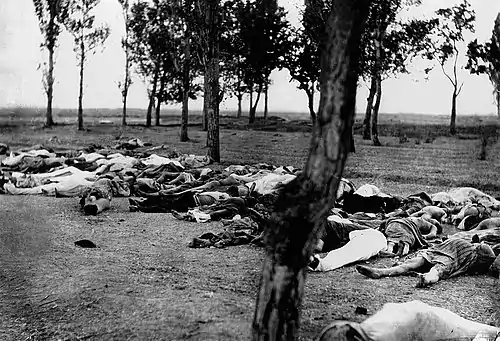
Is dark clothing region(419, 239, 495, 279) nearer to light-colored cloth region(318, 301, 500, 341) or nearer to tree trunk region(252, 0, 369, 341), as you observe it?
light-colored cloth region(318, 301, 500, 341)

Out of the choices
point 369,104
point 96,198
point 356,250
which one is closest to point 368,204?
point 356,250

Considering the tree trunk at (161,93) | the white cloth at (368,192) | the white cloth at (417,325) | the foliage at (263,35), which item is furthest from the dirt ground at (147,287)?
the tree trunk at (161,93)

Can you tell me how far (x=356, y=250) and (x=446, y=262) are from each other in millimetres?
824

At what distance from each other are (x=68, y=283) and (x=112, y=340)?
120 cm

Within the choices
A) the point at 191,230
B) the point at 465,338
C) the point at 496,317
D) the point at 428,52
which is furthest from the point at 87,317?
the point at 428,52

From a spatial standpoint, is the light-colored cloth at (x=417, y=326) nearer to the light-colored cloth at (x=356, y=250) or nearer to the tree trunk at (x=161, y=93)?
the light-colored cloth at (x=356, y=250)

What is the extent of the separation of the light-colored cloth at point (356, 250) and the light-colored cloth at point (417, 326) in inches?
76.0

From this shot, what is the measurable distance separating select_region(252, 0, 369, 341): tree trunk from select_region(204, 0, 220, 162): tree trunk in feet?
44.5

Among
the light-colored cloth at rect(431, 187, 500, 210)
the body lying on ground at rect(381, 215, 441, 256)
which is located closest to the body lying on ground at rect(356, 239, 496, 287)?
the body lying on ground at rect(381, 215, 441, 256)

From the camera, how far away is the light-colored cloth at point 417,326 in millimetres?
3205

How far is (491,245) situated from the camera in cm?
600

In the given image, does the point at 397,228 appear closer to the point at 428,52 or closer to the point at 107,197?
the point at 107,197

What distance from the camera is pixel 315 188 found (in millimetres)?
2297

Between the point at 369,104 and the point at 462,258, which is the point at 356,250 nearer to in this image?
the point at 462,258
